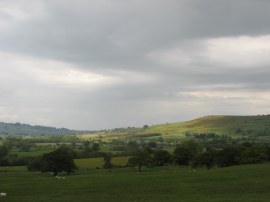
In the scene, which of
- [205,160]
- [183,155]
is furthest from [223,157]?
[183,155]

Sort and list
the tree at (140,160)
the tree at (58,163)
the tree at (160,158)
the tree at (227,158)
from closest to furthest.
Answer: the tree at (58,163) → the tree at (227,158) → the tree at (140,160) → the tree at (160,158)

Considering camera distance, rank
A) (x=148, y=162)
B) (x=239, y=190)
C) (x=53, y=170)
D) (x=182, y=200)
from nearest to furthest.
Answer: (x=182, y=200), (x=239, y=190), (x=53, y=170), (x=148, y=162)

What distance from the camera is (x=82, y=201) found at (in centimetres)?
4375

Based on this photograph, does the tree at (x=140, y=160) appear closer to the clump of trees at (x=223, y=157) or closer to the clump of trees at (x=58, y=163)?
the clump of trees at (x=223, y=157)

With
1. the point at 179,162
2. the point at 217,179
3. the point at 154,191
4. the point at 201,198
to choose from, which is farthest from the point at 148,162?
the point at 201,198

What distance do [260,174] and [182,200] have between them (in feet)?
92.4

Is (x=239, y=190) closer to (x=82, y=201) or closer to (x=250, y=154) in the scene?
(x=82, y=201)

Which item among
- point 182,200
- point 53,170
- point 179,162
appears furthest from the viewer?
point 179,162

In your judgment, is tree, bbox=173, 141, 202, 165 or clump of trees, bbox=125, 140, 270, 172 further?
tree, bbox=173, 141, 202, 165

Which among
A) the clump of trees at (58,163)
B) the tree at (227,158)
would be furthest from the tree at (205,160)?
the clump of trees at (58,163)

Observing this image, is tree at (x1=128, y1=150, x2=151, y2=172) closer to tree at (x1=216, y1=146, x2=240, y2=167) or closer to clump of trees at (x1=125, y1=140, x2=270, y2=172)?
clump of trees at (x1=125, y1=140, x2=270, y2=172)

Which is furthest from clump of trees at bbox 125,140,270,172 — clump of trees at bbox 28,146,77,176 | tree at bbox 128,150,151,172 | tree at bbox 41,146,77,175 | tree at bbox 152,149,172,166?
tree at bbox 41,146,77,175

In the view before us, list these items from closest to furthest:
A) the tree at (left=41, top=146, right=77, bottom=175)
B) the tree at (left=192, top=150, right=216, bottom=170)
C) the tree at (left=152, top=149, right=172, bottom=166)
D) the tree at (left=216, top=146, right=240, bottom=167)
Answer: the tree at (left=41, top=146, right=77, bottom=175), the tree at (left=192, top=150, right=216, bottom=170), the tree at (left=216, top=146, right=240, bottom=167), the tree at (left=152, top=149, right=172, bottom=166)

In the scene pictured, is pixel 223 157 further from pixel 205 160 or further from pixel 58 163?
pixel 58 163
